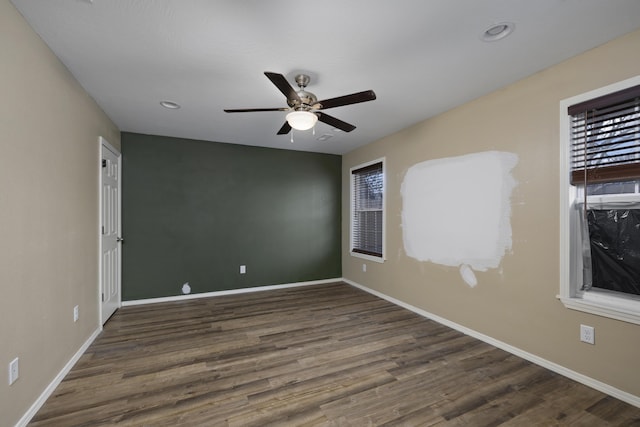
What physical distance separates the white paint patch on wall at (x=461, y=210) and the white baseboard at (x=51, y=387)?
366cm

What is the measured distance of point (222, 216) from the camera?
14.9 ft

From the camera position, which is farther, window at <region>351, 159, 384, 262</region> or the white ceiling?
window at <region>351, 159, 384, 262</region>

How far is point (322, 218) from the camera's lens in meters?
5.29

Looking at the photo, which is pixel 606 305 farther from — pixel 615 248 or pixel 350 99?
pixel 350 99

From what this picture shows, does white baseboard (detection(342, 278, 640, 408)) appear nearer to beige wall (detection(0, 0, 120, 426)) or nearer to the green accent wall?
the green accent wall

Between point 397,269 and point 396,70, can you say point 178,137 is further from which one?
point 397,269

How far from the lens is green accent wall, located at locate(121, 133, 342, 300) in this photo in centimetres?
405

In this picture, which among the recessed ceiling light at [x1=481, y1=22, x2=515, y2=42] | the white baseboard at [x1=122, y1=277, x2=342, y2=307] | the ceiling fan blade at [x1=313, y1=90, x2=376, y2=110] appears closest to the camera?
the recessed ceiling light at [x1=481, y1=22, x2=515, y2=42]

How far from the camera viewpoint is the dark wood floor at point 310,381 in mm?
1760

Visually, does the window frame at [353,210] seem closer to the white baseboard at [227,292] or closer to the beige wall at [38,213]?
the white baseboard at [227,292]

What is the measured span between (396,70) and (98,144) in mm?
3174

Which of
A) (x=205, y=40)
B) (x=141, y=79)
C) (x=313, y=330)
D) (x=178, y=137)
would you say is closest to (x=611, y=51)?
(x=205, y=40)

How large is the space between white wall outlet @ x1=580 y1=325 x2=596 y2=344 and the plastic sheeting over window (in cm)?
33

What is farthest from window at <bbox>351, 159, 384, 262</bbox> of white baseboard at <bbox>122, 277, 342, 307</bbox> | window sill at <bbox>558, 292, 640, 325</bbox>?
window sill at <bbox>558, 292, 640, 325</bbox>
